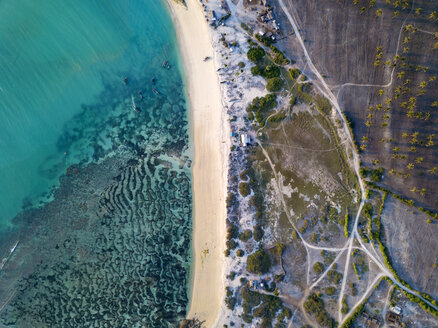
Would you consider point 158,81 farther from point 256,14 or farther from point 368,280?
point 368,280

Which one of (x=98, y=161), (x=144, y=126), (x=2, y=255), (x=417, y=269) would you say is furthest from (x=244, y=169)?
(x=2, y=255)

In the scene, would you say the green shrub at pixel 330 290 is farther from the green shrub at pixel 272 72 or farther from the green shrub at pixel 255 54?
the green shrub at pixel 255 54

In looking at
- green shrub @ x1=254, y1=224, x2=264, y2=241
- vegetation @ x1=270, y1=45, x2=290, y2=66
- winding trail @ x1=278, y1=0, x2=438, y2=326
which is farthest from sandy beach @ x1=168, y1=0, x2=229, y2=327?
vegetation @ x1=270, y1=45, x2=290, y2=66

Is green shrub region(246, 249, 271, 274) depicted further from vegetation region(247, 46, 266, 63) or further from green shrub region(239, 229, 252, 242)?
vegetation region(247, 46, 266, 63)

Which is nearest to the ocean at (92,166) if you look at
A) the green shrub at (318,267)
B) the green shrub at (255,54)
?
the green shrub at (255,54)

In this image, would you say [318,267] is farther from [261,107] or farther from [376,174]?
[261,107]

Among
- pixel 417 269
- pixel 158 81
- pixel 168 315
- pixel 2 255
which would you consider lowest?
pixel 417 269
